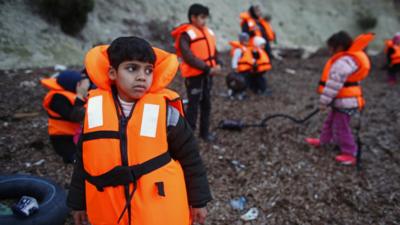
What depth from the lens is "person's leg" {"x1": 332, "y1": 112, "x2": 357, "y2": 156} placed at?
15.7 feet

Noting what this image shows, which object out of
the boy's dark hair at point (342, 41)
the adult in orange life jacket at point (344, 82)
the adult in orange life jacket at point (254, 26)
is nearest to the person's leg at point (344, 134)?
the adult in orange life jacket at point (344, 82)

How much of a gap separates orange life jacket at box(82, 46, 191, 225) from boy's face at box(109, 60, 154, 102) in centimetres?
7

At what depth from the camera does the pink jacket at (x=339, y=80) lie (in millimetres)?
4293

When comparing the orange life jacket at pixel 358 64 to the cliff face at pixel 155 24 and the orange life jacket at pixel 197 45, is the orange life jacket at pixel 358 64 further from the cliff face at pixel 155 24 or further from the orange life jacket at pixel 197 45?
the cliff face at pixel 155 24

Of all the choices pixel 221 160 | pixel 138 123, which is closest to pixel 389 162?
pixel 221 160

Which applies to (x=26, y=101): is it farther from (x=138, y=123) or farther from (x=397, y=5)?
(x=397, y=5)

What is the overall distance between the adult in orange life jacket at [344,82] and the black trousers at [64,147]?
3588mm

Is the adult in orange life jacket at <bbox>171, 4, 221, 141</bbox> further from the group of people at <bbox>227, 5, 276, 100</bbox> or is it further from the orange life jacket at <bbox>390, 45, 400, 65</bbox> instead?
the orange life jacket at <bbox>390, 45, 400, 65</bbox>

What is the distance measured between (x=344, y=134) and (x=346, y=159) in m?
0.39

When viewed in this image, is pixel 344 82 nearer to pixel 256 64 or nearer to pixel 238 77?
pixel 238 77

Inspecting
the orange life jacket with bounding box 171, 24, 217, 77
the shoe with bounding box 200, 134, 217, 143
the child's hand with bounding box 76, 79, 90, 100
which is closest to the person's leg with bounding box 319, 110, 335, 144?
the shoe with bounding box 200, 134, 217, 143

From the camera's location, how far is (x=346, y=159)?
4844mm

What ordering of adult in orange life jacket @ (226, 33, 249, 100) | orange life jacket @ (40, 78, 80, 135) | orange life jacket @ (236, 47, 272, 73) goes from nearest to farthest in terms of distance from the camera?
orange life jacket @ (40, 78, 80, 135) < adult in orange life jacket @ (226, 33, 249, 100) < orange life jacket @ (236, 47, 272, 73)

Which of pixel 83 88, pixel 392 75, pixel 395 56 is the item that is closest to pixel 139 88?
pixel 83 88
